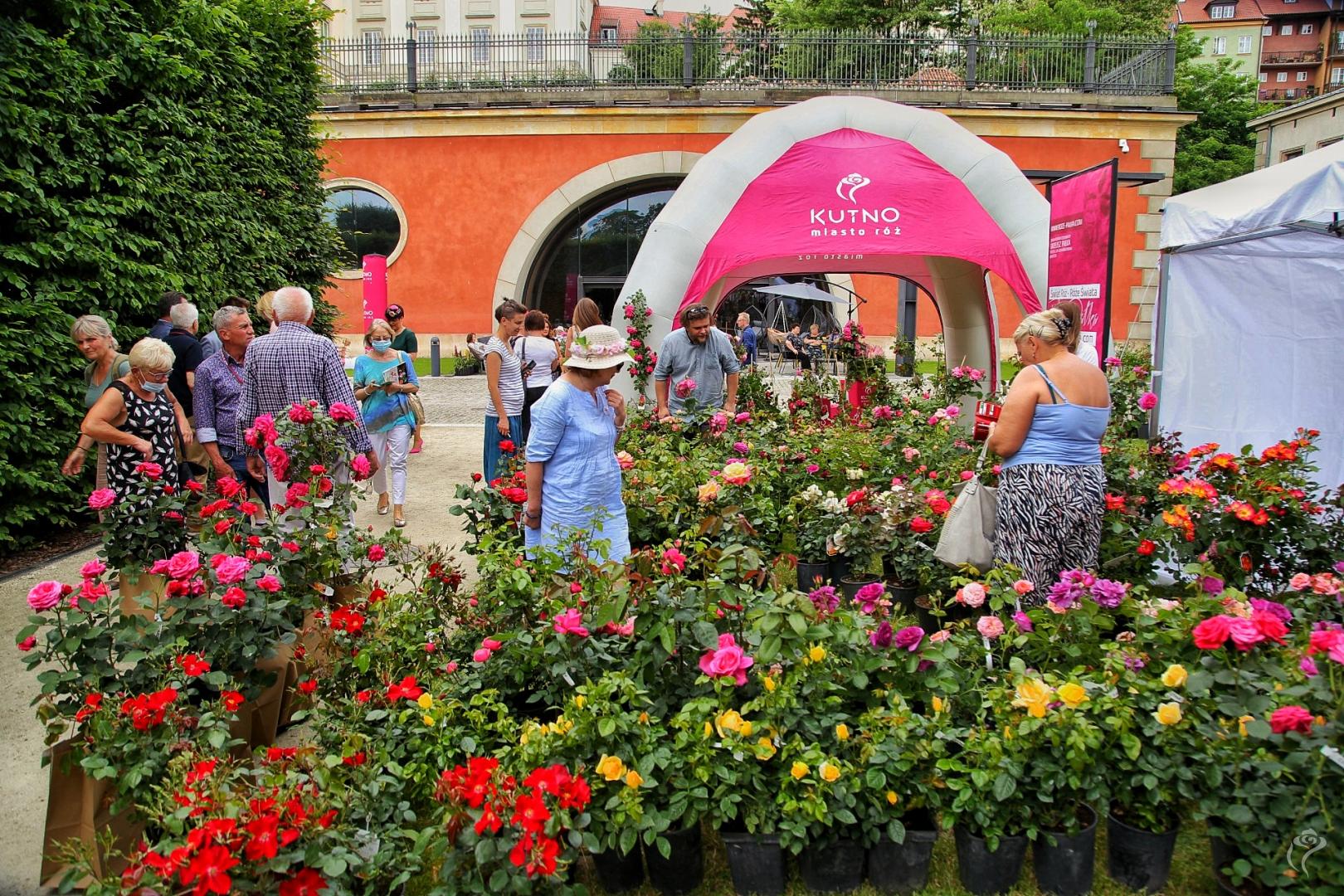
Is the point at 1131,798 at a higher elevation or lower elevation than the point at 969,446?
lower

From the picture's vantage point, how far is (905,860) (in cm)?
260

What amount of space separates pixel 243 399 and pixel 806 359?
1681 centimetres

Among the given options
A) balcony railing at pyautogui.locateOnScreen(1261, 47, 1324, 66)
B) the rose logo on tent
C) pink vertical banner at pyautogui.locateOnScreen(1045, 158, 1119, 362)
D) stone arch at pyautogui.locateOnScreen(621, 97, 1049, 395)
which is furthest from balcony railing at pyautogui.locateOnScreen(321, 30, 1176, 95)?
balcony railing at pyautogui.locateOnScreen(1261, 47, 1324, 66)

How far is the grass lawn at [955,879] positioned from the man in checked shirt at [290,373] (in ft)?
8.56

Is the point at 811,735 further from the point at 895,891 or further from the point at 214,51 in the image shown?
the point at 214,51

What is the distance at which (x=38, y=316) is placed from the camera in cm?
582

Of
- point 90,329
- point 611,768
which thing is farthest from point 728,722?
point 90,329

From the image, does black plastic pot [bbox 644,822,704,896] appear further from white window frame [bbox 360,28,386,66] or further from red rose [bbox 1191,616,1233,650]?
white window frame [bbox 360,28,386,66]

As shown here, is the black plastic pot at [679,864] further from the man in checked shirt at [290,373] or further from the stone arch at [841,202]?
the stone arch at [841,202]

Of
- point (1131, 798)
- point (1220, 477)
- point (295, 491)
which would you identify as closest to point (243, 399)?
point (295, 491)

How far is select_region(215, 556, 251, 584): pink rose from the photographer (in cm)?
288

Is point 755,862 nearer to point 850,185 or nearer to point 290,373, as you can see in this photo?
point 290,373

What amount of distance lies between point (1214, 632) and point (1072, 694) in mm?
427

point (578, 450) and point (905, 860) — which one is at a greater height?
point (578, 450)
